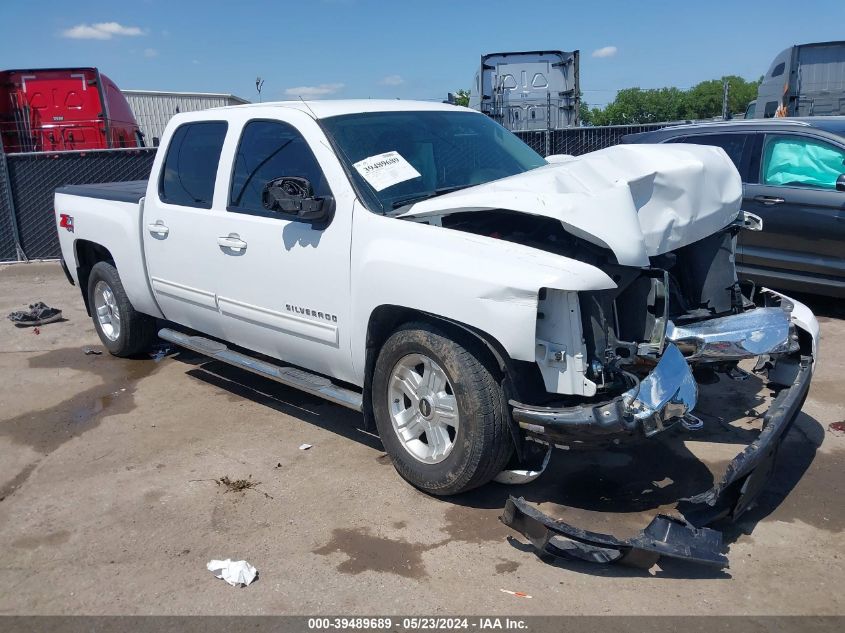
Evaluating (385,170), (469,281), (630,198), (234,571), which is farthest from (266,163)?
(234,571)

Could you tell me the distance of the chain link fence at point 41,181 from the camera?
38.5 ft

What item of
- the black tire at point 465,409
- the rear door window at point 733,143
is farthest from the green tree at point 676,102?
the black tire at point 465,409

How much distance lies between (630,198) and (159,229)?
3.49 metres

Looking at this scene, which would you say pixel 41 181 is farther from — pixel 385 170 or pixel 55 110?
pixel 385 170

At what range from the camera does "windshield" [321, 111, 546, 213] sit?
13.8 feet

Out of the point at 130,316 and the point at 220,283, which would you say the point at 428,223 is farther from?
the point at 130,316

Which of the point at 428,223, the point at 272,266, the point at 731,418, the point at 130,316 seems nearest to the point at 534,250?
the point at 428,223

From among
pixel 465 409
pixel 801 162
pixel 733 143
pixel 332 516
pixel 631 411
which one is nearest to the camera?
pixel 631 411

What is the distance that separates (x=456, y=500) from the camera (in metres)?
3.97

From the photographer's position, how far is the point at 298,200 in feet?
13.4

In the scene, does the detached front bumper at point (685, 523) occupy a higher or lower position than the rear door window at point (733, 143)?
lower

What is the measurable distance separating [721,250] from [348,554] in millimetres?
2758

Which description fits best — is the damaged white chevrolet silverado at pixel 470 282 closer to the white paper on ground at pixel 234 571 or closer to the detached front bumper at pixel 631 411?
the detached front bumper at pixel 631 411

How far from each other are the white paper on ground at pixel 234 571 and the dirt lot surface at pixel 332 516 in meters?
0.04
